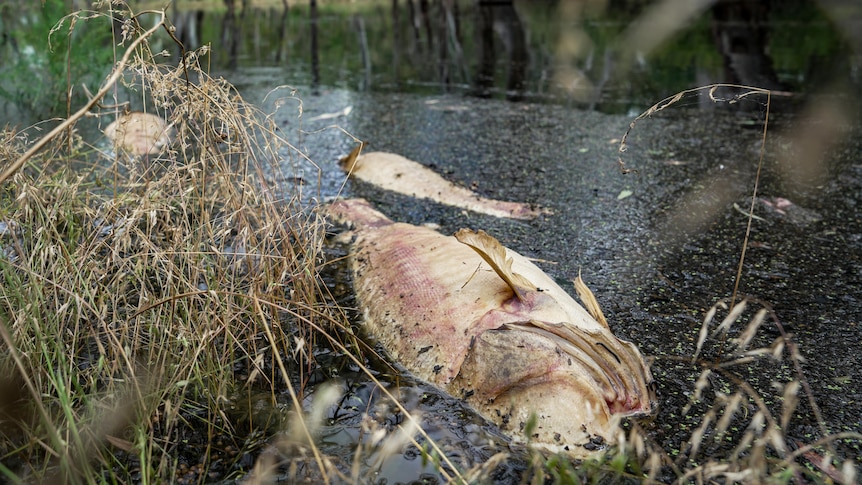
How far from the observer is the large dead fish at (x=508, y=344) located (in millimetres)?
1916

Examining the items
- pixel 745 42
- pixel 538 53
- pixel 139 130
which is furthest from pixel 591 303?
pixel 745 42

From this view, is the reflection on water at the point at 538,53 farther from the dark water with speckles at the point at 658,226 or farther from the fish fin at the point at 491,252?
the fish fin at the point at 491,252

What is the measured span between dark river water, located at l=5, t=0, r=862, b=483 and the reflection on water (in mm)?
79

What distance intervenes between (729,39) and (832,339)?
11.2 metres

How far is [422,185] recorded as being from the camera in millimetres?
4434

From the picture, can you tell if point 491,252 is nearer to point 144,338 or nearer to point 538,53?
point 144,338

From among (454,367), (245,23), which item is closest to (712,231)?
(454,367)

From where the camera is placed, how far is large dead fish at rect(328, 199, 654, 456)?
192 centimetres

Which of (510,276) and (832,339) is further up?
(510,276)

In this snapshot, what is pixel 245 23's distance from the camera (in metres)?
18.0

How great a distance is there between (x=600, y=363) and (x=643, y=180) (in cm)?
297

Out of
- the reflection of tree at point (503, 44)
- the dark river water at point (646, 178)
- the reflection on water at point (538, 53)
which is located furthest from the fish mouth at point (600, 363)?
the reflection of tree at point (503, 44)

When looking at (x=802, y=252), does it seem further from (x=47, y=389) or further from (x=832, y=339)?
(x=47, y=389)

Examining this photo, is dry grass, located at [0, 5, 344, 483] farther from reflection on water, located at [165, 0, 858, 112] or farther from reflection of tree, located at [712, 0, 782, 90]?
reflection of tree, located at [712, 0, 782, 90]
